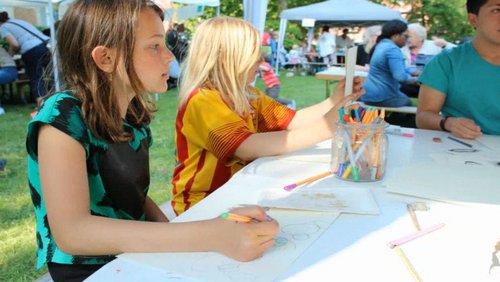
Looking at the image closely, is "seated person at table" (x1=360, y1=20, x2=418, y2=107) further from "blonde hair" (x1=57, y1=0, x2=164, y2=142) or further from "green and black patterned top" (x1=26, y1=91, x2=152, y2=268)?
"blonde hair" (x1=57, y1=0, x2=164, y2=142)

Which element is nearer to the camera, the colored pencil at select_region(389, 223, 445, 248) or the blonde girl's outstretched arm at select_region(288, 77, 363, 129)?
the colored pencil at select_region(389, 223, 445, 248)

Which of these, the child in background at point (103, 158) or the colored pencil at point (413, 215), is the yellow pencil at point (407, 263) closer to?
the colored pencil at point (413, 215)

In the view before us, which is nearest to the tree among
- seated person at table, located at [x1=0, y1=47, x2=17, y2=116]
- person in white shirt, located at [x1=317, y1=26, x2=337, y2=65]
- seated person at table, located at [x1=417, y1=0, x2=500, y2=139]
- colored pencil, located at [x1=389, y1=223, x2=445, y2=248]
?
person in white shirt, located at [x1=317, y1=26, x2=337, y2=65]

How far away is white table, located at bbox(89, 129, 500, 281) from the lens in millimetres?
747

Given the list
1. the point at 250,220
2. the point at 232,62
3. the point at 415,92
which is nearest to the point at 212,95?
the point at 232,62

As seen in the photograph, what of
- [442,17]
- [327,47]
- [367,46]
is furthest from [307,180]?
[442,17]

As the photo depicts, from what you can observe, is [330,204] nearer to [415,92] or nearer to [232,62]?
[232,62]

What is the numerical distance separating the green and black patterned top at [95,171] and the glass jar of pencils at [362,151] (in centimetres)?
56

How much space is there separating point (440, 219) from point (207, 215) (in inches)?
20.2

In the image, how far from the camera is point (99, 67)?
1.06 m

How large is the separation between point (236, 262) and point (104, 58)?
0.58 meters

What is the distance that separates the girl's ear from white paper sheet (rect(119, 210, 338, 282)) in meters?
0.47

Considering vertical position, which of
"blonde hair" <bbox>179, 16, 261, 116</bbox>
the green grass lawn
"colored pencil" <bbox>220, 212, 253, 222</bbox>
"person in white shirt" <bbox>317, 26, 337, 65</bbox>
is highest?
"blonde hair" <bbox>179, 16, 261, 116</bbox>

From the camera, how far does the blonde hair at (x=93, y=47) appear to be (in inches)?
40.9
